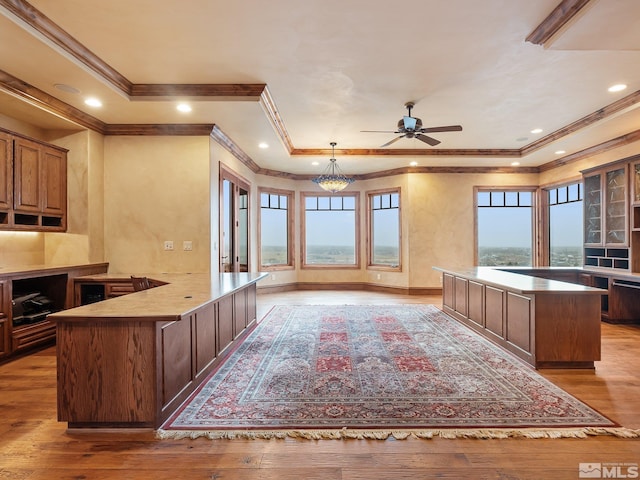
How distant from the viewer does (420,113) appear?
4883 millimetres

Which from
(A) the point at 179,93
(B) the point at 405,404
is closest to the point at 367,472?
(B) the point at 405,404

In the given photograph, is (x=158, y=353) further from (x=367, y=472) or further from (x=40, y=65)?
(x=40, y=65)

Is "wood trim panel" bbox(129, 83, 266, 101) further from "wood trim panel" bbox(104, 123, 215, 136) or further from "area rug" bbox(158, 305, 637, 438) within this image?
"area rug" bbox(158, 305, 637, 438)

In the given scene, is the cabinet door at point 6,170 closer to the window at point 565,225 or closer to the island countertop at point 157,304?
the island countertop at point 157,304

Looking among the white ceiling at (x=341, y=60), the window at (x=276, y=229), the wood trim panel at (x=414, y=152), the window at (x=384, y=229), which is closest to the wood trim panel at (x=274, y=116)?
the white ceiling at (x=341, y=60)

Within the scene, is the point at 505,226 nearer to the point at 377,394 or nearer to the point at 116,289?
the point at 377,394

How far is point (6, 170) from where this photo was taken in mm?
3781

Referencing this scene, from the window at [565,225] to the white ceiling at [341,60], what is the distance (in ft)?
5.99

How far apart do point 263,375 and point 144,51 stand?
10.6 feet

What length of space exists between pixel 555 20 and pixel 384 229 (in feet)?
19.6

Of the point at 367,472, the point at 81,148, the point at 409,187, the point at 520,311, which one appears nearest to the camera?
the point at 367,472

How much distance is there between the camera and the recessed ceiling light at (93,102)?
3.99m

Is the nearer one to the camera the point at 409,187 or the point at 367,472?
the point at 367,472

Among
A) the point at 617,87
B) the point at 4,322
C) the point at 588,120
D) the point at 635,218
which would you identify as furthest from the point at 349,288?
the point at 4,322
